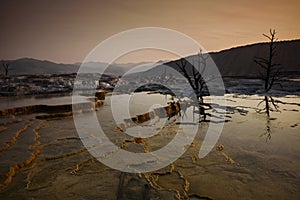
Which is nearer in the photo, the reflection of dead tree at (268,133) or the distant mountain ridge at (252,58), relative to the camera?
the reflection of dead tree at (268,133)

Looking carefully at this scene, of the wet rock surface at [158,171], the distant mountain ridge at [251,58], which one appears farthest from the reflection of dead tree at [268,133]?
the distant mountain ridge at [251,58]

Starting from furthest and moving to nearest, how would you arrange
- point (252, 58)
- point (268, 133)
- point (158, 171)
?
point (252, 58) < point (268, 133) < point (158, 171)

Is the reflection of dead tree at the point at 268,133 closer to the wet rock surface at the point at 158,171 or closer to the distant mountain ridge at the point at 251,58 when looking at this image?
the wet rock surface at the point at 158,171

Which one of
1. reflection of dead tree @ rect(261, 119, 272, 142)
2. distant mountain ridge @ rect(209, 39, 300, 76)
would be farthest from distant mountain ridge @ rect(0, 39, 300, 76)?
reflection of dead tree @ rect(261, 119, 272, 142)

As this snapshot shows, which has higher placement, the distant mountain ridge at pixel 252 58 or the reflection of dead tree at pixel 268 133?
the distant mountain ridge at pixel 252 58

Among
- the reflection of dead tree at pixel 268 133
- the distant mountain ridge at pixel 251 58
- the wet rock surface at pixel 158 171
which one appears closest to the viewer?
the wet rock surface at pixel 158 171

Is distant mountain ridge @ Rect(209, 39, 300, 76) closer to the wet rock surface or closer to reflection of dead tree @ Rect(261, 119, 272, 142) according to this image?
reflection of dead tree @ Rect(261, 119, 272, 142)

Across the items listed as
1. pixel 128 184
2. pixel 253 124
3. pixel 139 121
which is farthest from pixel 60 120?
pixel 253 124

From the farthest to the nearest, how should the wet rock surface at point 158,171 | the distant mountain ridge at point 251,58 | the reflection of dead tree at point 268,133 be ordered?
1. the distant mountain ridge at point 251,58
2. the reflection of dead tree at point 268,133
3. the wet rock surface at point 158,171

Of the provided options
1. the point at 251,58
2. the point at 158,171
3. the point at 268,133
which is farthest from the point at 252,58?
the point at 158,171

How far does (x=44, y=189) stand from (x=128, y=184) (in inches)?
53.6

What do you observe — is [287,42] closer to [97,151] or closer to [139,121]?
[139,121]

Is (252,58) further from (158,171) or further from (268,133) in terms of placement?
(158,171)

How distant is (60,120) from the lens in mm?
8695
